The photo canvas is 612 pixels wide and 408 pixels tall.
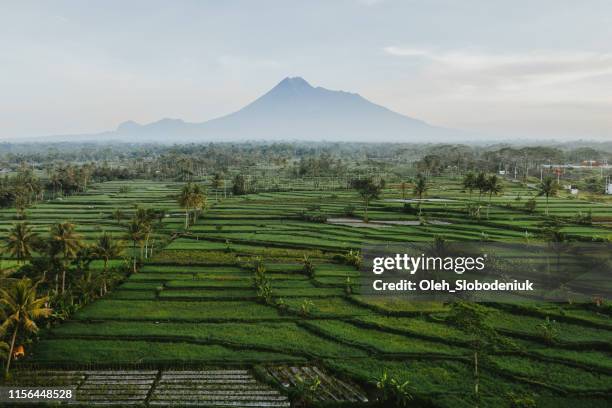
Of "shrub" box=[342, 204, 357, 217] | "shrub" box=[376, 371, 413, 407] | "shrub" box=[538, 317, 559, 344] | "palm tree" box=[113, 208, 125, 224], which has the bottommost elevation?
"shrub" box=[376, 371, 413, 407]

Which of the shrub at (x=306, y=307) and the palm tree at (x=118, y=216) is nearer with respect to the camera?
the shrub at (x=306, y=307)

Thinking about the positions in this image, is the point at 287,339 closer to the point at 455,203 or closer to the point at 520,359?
the point at 520,359

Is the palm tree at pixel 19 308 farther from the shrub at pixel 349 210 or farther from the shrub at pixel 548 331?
the shrub at pixel 349 210

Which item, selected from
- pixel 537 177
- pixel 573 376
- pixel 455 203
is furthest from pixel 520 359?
pixel 537 177

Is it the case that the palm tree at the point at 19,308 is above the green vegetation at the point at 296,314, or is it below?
above

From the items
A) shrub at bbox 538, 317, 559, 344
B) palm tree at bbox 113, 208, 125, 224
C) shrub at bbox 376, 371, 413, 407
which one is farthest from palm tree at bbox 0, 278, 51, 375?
palm tree at bbox 113, 208, 125, 224

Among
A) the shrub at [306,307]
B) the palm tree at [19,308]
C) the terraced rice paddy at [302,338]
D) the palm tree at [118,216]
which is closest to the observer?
the terraced rice paddy at [302,338]

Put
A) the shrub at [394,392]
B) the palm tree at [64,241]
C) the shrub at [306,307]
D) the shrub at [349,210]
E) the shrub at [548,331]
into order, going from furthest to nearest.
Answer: the shrub at [349,210], the palm tree at [64,241], the shrub at [306,307], the shrub at [548,331], the shrub at [394,392]

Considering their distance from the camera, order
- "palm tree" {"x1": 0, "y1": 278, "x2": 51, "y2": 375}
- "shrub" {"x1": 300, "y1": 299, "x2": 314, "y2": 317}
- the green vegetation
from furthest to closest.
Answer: "shrub" {"x1": 300, "y1": 299, "x2": 314, "y2": 317}, the green vegetation, "palm tree" {"x1": 0, "y1": 278, "x2": 51, "y2": 375}

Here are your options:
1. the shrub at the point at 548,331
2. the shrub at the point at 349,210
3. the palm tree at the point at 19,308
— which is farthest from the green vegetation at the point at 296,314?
the shrub at the point at 349,210

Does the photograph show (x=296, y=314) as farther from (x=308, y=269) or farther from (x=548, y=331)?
(x=548, y=331)

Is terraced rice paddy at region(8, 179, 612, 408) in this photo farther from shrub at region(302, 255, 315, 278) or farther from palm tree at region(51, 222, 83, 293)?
palm tree at region(51, 222, 83, 293)

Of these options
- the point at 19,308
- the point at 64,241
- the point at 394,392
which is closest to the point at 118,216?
the point at 64,241

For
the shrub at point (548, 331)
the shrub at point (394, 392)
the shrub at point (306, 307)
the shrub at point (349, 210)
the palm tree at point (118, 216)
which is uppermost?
the shrub at point (349, 210)
